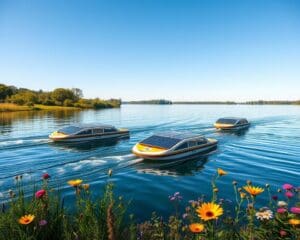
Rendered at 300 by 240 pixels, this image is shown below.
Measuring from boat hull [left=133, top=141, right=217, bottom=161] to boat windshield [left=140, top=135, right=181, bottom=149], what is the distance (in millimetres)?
920

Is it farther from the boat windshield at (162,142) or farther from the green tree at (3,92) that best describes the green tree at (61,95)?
the boat windshield at (162,142)

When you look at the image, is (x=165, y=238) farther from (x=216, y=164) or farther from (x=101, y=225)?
(x=216, y=164)

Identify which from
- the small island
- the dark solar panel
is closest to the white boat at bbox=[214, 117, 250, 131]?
the dark solar panel

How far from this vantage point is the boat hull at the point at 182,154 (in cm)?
1998

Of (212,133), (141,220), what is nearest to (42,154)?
(141,220)

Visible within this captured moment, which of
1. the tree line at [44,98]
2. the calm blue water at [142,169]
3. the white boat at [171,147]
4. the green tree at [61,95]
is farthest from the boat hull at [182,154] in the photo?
the green tree at [61,95]

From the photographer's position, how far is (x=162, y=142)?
2150cm

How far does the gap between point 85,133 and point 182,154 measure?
40.8 feet

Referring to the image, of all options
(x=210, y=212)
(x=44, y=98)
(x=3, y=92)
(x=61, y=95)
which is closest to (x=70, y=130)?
(x=210, y=212)

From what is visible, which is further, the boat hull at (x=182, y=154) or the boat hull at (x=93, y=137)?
the boat hull at (x=93, y=137)

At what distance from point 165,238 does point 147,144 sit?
1564 cm

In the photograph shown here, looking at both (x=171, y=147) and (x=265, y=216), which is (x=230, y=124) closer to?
(x=171, y=147)

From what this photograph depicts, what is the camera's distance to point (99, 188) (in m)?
14.5

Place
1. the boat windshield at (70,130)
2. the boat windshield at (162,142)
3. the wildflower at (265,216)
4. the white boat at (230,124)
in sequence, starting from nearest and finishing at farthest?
the wildflower at (265,216), the boat windshield at (162,142), the boat windshield at (70,130), the white boat at (230,124)
